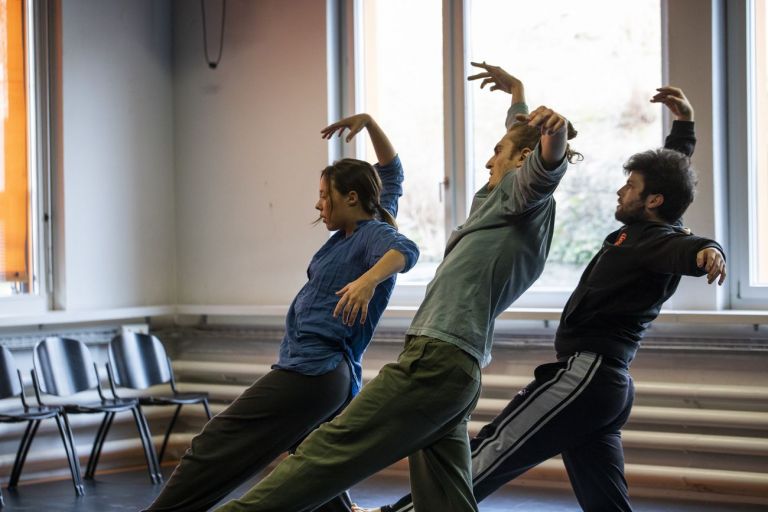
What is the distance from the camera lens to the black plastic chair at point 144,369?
5.27 meters

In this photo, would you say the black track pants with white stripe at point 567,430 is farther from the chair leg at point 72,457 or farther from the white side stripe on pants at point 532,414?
the chair leg at point 72,457

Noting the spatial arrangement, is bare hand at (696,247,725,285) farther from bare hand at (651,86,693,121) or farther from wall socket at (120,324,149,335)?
wall socket at (120,324,149,335)

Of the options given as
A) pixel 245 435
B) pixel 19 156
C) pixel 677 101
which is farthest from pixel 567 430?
pixel 19 156

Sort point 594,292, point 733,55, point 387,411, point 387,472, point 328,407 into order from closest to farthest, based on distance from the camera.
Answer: point 387,411
point 594,292
point 328,407
point 733,55
point 387,472

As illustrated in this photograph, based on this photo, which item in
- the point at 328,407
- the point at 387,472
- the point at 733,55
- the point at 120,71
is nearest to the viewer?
the point at 328,407

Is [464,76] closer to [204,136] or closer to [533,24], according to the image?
[533,24]

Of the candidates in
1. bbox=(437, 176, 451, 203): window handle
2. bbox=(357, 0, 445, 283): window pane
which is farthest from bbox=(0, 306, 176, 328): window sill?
bbox=(437, 176, 451, 203): window handle

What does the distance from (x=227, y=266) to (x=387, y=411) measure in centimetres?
357

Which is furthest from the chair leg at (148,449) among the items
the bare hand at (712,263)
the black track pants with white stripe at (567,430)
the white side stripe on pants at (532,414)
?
the bare hand at (712,263)

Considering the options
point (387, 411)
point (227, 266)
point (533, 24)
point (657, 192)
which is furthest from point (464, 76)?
point (387, 411)

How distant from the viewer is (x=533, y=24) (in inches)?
201

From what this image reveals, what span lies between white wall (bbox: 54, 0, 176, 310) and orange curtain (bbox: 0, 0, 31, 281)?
0.61 feet

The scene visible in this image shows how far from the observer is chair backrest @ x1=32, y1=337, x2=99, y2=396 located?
16.0 feet

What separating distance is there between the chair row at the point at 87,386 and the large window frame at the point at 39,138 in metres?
0.46
